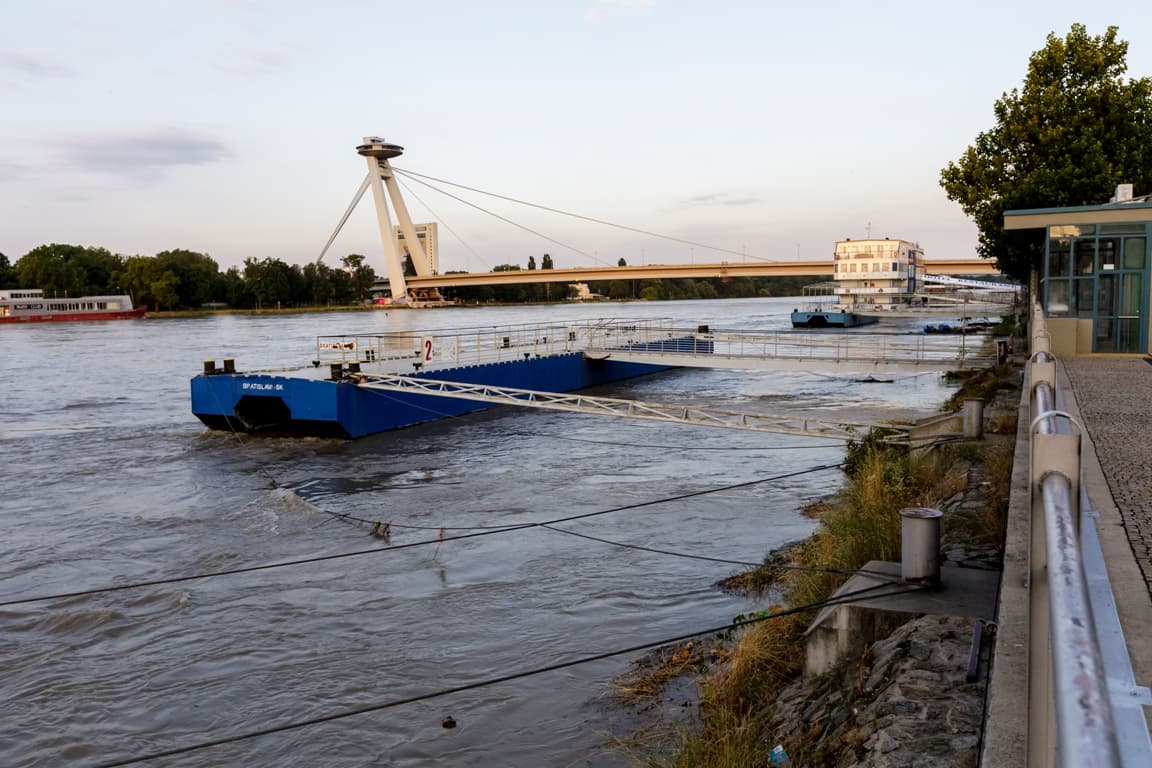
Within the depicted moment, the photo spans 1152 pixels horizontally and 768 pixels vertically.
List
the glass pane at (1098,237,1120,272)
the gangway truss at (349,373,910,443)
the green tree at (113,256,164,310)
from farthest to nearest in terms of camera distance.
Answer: the green tree at (113,256,164,310), the glass pane at (1098,237,1120,272), the gangway truss at (349,373,910,443)

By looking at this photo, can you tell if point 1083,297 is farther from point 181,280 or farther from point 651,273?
point 181,280

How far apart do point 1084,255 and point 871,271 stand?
65.7 m

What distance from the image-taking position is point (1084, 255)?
16.9 m

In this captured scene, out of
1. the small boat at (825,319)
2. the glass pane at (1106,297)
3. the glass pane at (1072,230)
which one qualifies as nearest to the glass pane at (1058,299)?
the glass pane at (1106,297)

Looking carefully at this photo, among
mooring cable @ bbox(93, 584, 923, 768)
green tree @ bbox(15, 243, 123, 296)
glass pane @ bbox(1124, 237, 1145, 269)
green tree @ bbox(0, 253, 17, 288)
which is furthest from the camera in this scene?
green tree @ bbox(0, 253, 17, 288)

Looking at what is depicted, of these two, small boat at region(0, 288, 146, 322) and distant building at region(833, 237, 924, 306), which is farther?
small boat at region(0, 288, 146, 322)

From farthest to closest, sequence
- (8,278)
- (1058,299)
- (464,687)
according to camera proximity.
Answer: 1. (8,278)
2. (1058,299)
3. (464,687)

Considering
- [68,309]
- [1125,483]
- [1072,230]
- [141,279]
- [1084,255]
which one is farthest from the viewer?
[141,279]

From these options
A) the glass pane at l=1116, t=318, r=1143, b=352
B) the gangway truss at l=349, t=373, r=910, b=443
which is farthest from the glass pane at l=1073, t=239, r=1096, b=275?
the gangway truss at l=349, t=373, r=910, b=443

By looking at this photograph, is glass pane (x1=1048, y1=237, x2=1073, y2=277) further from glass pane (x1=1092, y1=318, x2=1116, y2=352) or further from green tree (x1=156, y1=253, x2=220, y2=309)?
green tree (x1=156, y1=253, x2=220, y2=309)

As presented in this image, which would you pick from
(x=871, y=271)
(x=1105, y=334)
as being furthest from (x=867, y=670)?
(x=871, y=271)

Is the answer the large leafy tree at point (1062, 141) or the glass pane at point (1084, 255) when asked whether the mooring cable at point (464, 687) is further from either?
the large leafy tree at point (1062, 141)

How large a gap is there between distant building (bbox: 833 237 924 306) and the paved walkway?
6893cm

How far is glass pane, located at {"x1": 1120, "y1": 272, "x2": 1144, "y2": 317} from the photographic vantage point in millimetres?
16406
